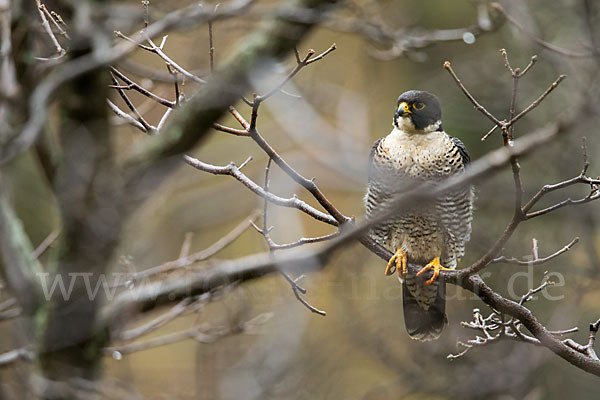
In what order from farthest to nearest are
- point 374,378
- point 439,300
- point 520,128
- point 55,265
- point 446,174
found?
point 374,378, point 520,128, point 439,300, point 446,174, point 55,265

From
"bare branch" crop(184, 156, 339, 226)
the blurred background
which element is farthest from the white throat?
"bare branch" crop(184, 156, 339, 226)

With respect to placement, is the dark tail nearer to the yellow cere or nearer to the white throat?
the white throat

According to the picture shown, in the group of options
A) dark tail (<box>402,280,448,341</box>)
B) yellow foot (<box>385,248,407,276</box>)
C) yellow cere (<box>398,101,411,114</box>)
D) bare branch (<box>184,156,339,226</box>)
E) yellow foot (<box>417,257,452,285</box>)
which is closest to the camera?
bare branch (<box>184,156,339,226</box>)

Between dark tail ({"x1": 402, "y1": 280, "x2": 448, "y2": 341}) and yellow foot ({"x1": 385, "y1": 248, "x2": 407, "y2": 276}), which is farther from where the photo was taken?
dark tail ({"x1": 402, "y1": 280, "x2": 448, "y2": 341})

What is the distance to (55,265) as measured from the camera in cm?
253

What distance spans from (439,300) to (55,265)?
8.46ft

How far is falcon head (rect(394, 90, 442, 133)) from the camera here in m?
4.17

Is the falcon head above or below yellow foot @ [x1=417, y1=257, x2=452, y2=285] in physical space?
above

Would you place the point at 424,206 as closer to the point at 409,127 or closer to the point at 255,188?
the point at 409,127

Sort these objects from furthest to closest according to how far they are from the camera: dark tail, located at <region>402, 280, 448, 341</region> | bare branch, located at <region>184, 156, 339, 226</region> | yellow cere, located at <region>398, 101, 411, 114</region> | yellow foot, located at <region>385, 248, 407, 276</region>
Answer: dark tail, located at <region>402, 280, 448, 341</region> → yellow cere, located at <region>398, 101, 411, 114</region> → yellow foot, located at <region>385, 248, 407, 276</region> → bare branch, located at <region>184, 156, 339, 226</region>

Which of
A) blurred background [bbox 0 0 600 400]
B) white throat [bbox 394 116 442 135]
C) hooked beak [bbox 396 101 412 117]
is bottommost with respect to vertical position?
blurred background [bbox 0 0 600 400]

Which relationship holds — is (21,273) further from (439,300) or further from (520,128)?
(520,128)

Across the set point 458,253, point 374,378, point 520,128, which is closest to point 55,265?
point 458,253

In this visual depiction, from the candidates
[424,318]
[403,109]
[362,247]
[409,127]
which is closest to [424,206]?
[409,127]
